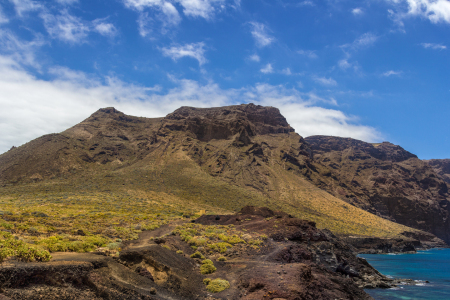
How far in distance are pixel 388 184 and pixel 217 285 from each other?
503ft

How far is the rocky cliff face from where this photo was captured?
125312 mm

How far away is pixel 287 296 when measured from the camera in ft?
40.6

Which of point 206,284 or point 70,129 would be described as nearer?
point 206,284

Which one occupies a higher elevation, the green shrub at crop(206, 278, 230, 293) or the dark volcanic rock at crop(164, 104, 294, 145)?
the dark volcanic rock at crop(164, 104, 294, 145)

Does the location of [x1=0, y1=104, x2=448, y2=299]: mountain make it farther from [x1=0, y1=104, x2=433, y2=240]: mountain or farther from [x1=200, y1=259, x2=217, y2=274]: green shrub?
[x1=0, y1=104, x2=433, y2=240]: mountain

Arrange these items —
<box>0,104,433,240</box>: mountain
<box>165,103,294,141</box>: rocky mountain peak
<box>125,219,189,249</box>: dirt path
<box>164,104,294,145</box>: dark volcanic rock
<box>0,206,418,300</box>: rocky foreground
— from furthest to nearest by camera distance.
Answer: <box>165,103,294,141</box>: rocky mountain peak < <box>164,104,294,145</box>: dark volcanic rock < <box>0,104,433,240</box>: mountain < <box>125,219,189,249</box>: dirt path < <box>0,206,418,300</box>: rocky foreground

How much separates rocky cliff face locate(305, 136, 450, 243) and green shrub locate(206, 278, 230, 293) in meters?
101

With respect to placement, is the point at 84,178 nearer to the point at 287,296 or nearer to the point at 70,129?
the point at 70,129

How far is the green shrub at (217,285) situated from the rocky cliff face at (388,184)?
101 m

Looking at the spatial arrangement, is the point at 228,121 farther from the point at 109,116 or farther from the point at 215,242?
the point at 215,242

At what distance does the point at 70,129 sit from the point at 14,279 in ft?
423

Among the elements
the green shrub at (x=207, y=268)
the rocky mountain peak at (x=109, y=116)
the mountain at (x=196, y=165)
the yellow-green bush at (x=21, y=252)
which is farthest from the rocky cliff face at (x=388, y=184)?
the yellow-green bush at (x=21, y=252)

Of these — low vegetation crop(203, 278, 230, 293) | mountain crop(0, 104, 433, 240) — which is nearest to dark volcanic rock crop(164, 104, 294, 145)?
mountain crop(0, 104, 433, 240)

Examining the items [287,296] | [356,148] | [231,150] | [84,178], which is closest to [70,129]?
[84,178]
